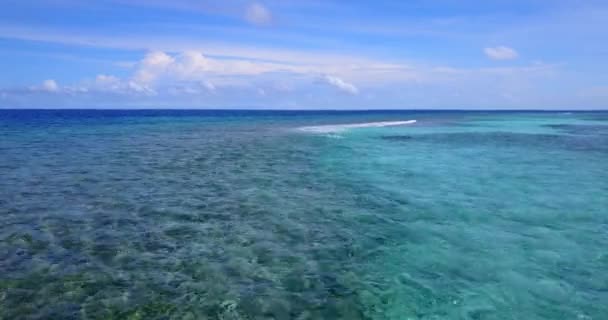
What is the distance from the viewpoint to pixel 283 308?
27.8 feet

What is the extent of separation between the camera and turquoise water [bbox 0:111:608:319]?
28.4 feet

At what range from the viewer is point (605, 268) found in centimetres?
1061

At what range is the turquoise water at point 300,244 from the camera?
8.66 meters

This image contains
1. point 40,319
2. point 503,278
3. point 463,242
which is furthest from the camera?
point 463,242

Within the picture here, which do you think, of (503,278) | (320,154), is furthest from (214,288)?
(320,154)

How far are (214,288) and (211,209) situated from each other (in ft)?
21.8

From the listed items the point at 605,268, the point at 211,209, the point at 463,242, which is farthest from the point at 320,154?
the point at 605,268

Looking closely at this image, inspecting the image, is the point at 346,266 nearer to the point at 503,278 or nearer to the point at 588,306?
the point at 503,278

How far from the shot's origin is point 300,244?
1205 centimetres

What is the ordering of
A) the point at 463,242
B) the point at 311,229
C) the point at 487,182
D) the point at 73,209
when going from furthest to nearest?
the point at 487,182
the point at 73,209
the point at 311,229
the point at 463,242

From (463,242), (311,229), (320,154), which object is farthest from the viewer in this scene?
(320,154)

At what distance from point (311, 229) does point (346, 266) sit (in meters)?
2.96

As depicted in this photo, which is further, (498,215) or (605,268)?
(498,215)

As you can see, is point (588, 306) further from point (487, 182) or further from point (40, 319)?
point (487, 182)
